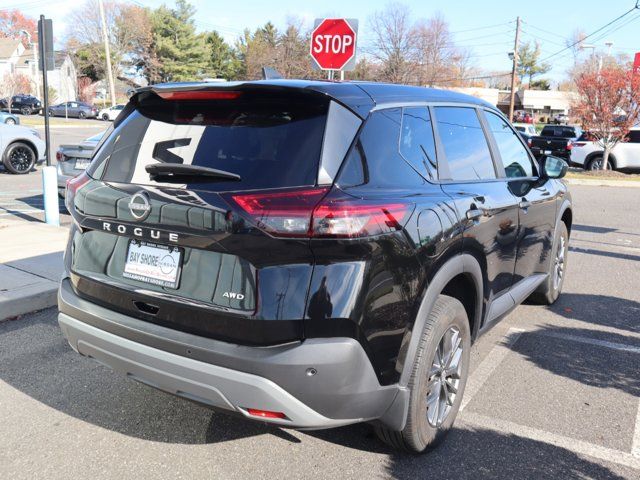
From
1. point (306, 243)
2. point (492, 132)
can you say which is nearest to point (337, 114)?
point (306, 243)

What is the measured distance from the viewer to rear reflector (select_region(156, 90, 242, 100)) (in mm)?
2748

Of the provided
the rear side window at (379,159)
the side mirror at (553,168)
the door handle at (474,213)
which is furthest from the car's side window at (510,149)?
the rear side window at (379,159)

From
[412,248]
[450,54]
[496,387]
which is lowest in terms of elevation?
[496,387]

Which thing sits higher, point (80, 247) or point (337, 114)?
point (337, 114)

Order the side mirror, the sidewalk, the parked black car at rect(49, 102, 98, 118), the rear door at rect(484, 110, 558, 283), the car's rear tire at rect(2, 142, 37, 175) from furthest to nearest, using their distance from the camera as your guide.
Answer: the parked black car at rect(49, 102, 98, 118) → the car's rear tire at rect(2, 142, 37, 175) → the sidewalk → the side mirror → the rear door at rect(484, 110, 558, 283)

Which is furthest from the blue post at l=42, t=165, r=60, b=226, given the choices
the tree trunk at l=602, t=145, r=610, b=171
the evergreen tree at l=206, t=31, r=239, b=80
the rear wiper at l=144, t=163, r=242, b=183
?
the evergreen tree at l=206, t=31, r=239, b=80

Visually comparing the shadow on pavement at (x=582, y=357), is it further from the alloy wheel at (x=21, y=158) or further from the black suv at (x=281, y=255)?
the alloy wheel at (x=21, y=158)

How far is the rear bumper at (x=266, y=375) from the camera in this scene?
237 cm

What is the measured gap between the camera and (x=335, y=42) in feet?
29.2

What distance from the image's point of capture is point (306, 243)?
234 centimetres

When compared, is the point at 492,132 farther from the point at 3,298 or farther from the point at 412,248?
the point at 3,298

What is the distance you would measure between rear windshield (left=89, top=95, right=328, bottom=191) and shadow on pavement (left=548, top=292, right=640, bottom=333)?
385cm

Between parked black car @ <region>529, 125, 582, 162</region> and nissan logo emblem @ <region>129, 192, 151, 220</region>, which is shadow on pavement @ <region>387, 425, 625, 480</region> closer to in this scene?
nissan logo emblem @ <region>129, 192, 151, 220</region>

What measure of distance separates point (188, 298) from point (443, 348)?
138 cm
